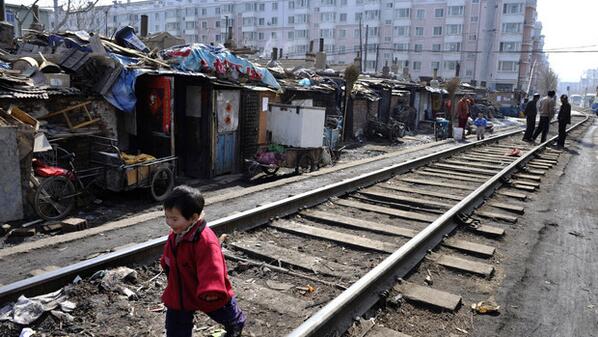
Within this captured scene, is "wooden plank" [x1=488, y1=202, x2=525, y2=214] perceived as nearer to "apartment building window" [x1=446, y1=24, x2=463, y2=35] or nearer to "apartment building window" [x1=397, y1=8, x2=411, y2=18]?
"apartment building window" [x1=446, y1=24, x2=463, y2=35]

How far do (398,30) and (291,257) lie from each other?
7809cm

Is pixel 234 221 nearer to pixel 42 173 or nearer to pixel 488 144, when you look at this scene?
pixel 42 173

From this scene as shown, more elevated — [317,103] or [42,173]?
[317,103]

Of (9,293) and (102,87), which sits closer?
(9,293)

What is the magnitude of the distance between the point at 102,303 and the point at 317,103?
Answer: 51.2 feet

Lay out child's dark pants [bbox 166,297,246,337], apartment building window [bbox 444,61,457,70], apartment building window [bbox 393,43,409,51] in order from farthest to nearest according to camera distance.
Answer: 1. apartment building window [bbox 393,43,409,51]
2. apartment building window [bbox 444,61,457,70]
3. child's dark pants [bbox 166,297,246,337]

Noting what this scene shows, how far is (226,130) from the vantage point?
40.6 feet

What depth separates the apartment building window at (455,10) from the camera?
7150 centimetres

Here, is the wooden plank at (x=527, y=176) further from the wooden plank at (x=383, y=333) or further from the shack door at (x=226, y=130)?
the wooden plank at (x=383, y=333)

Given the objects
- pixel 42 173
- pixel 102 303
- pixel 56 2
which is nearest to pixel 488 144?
pixel 42 173

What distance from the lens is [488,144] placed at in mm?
18266

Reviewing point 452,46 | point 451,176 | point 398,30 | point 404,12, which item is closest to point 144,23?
point 451,176

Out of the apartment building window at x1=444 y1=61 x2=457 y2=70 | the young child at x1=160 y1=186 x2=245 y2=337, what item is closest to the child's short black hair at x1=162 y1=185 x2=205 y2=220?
the young child at x1=160 y1=186 x2=245 y2=337

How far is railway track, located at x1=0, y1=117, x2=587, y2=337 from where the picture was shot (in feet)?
13.2
